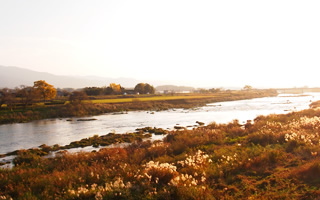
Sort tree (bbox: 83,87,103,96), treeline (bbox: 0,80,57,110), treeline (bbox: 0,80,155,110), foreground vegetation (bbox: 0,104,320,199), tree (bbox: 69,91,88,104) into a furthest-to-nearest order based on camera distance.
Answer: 1. tree (bbox: 83,87,103,96)
2. tree (bbox: 69,91,88,104)
3. treeline (bbox: 0,80,155,110)
4. treeline (bbox: 0,80,57,110)
5. foreground vegetation (bbox: 0,104,320,199)

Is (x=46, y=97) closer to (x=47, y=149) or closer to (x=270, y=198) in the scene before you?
(x=47, y=149)

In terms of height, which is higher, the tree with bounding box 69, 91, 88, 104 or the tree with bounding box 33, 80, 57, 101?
the tree with bounding box 33, 80, 57, 101

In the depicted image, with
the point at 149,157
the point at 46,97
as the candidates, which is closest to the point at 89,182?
the point at 149,157

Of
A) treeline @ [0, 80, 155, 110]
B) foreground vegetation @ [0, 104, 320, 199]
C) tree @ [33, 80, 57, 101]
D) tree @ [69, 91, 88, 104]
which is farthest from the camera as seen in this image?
tree @ [33, 80, 57, 101]

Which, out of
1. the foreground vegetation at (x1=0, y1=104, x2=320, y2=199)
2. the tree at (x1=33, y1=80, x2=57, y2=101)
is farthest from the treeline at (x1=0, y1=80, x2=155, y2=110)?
the foreground vegetation at (x1=0, y1=104, x2=320, y2=199)

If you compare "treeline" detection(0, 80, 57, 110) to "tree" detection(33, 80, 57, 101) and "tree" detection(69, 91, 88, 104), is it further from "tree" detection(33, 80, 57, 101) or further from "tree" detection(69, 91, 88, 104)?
"tree" detection(69, 91, 88, 104)

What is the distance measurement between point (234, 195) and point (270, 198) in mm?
1299

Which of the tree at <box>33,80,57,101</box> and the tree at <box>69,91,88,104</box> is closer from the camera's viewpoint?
the tree at <box>69,91,88,104</box>

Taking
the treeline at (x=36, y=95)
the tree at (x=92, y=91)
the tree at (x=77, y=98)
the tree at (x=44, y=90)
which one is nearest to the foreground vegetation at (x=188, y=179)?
the tree at (x=77, y=98)

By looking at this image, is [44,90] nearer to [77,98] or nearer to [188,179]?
[77,98]

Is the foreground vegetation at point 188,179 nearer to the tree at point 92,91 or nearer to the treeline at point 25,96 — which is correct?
the treeline at point 25,96

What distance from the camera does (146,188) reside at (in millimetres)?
8961

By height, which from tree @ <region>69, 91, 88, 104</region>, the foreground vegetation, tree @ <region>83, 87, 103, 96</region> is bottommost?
the foreground vegetation

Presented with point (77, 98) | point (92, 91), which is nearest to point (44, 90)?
point (77, 98)
